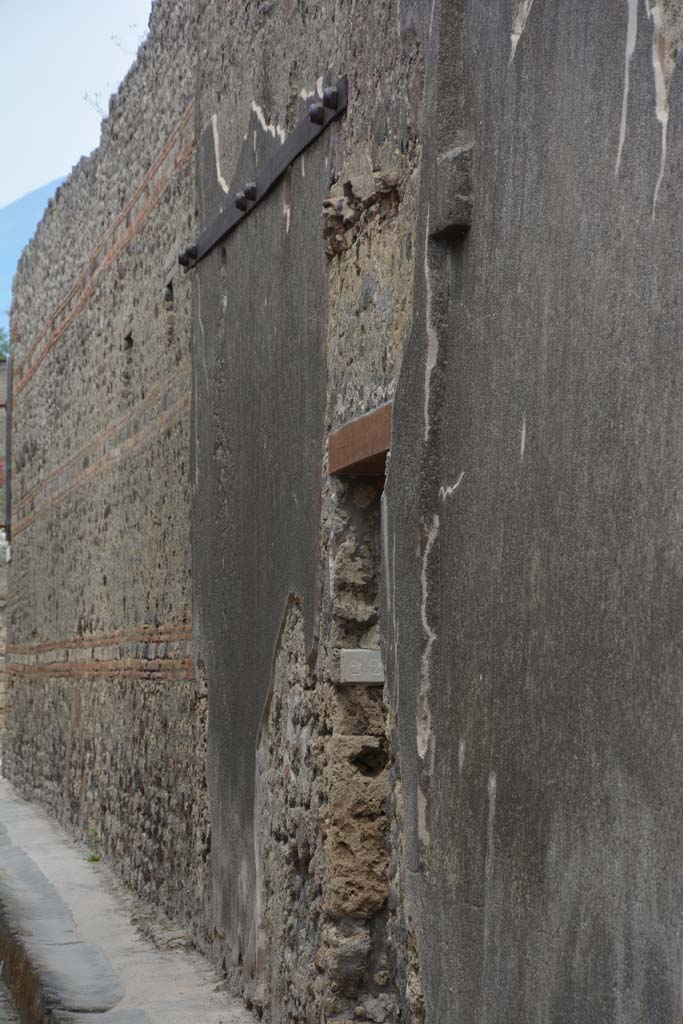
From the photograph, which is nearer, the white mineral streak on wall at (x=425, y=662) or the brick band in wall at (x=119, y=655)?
the white mineral streak on wall at (x=425, y=662)

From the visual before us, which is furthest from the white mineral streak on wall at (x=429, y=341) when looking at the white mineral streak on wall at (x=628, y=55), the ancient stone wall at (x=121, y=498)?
the ancient stone wall at (x=121, y=498)

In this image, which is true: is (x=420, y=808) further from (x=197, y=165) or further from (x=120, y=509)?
(x=120, y=509)

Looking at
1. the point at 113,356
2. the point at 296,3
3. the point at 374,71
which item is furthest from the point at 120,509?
the point at 374,71

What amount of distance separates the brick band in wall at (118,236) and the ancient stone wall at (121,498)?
0.06 feet

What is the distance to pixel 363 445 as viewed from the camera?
12.6ft

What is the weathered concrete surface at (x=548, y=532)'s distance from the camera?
6.72ft

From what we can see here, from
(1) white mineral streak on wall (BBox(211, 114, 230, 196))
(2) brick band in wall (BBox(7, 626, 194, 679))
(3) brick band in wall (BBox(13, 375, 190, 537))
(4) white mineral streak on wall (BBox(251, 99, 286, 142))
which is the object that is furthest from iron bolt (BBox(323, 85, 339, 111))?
(2) brick band in wall (BBox(7, 626, 194, 679))

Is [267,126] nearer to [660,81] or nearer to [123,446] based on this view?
[660,81]

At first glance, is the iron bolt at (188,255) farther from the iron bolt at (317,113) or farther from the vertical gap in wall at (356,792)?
the vertical gap in wall at (356,792)

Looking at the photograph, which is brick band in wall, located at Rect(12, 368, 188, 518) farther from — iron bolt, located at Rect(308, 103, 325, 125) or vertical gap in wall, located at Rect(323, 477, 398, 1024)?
vertical gap in wall, located at Rect(323, 477, 398, 1024)

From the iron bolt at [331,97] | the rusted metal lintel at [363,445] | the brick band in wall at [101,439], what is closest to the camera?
the rusted metal lintel at [363,445]

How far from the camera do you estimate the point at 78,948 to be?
225 inches

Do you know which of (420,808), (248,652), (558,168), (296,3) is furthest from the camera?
(248,652)

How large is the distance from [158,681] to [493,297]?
4.84m
